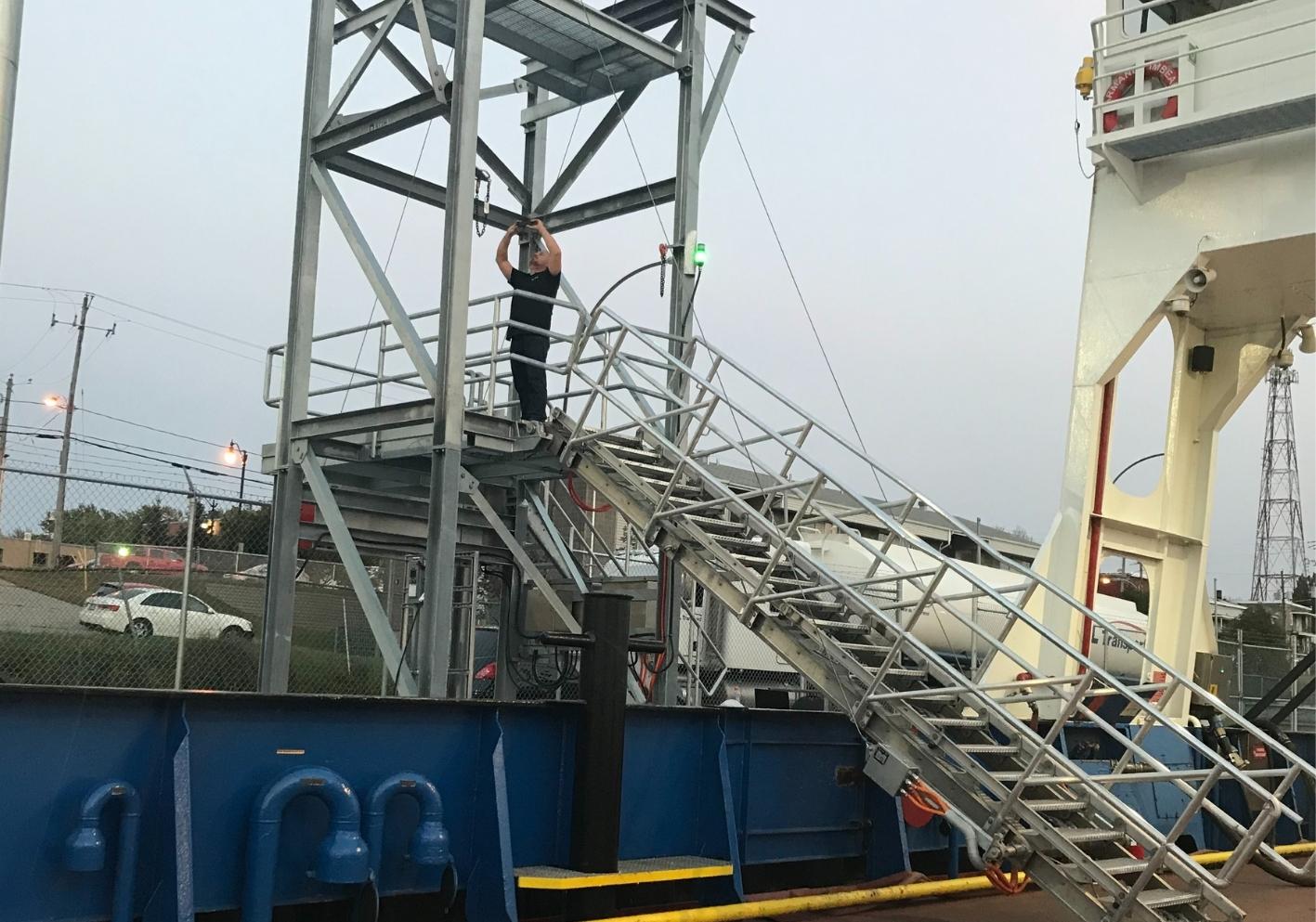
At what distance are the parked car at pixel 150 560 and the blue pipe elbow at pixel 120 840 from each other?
7.49 meters

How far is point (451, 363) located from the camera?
1110 cm

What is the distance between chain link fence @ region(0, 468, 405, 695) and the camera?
41.9 feet

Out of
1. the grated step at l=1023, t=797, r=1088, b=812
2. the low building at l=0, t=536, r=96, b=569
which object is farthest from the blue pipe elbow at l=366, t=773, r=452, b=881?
the low building at l=0, t=536, r=96, b=569

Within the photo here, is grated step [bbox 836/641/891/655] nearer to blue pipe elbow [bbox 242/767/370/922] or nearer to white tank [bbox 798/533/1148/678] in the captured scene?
blue pipe elbow [bbox 242/767/370/922]

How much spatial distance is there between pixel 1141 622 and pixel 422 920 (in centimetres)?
2332

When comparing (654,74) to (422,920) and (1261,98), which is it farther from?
(422,920)

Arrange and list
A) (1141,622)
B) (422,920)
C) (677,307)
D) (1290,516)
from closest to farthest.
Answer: (422,920), (677,307), (1141,622), (1290,516)

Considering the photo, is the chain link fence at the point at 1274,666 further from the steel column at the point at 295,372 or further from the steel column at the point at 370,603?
the steel column at the point at 295,372

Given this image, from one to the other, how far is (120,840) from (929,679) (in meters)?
6.57

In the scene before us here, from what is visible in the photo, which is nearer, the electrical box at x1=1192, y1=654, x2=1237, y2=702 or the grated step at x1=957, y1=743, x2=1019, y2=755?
the grated step at x1=957, y1=743, x2=1019, y2=755

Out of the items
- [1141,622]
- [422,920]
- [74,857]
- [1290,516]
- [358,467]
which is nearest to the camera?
[74,857]

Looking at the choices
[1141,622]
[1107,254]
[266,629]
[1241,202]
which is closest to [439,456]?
[266,629]

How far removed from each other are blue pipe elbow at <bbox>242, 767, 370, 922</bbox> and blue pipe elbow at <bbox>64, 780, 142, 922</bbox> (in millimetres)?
619

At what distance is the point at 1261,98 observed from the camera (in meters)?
11.3
